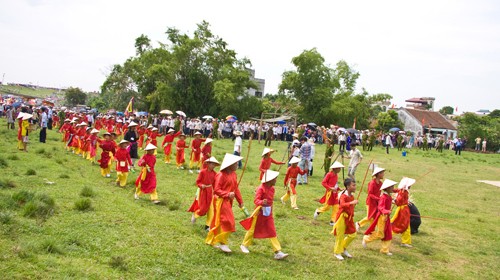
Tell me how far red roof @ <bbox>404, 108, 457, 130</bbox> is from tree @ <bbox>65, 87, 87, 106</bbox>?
72.5 m

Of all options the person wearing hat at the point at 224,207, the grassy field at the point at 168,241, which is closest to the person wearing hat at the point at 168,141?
the grassy field at the point at 168,241

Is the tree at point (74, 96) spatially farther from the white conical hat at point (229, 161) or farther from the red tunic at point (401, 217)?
the red tunic at point (401, 217)

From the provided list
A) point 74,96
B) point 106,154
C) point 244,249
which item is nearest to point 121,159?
point 106,154

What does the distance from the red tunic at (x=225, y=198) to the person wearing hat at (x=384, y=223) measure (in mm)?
3395

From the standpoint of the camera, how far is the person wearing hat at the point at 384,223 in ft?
29.8

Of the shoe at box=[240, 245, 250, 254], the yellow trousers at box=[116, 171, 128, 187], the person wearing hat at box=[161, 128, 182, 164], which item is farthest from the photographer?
the person wearing hat at box=[161, 128, 182, 164]

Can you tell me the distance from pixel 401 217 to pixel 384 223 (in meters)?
0.87

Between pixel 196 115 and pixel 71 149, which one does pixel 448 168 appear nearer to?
pixel 71 149

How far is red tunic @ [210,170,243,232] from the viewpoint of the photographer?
7.91 metres

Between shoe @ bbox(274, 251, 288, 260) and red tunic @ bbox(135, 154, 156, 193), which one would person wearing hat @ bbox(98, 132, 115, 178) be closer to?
red tunic @ bbox(135, 154, 156, 193)

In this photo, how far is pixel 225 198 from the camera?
8039 millimetres

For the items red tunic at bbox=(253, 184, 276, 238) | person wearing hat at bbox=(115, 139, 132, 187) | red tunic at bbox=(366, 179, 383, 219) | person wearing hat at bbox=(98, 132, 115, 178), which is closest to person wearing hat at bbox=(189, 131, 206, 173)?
person wearing hat at bbox=(98, 132, 115, 178)

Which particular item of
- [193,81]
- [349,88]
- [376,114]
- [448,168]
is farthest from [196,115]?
[376,114]

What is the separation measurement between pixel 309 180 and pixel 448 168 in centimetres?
1495
